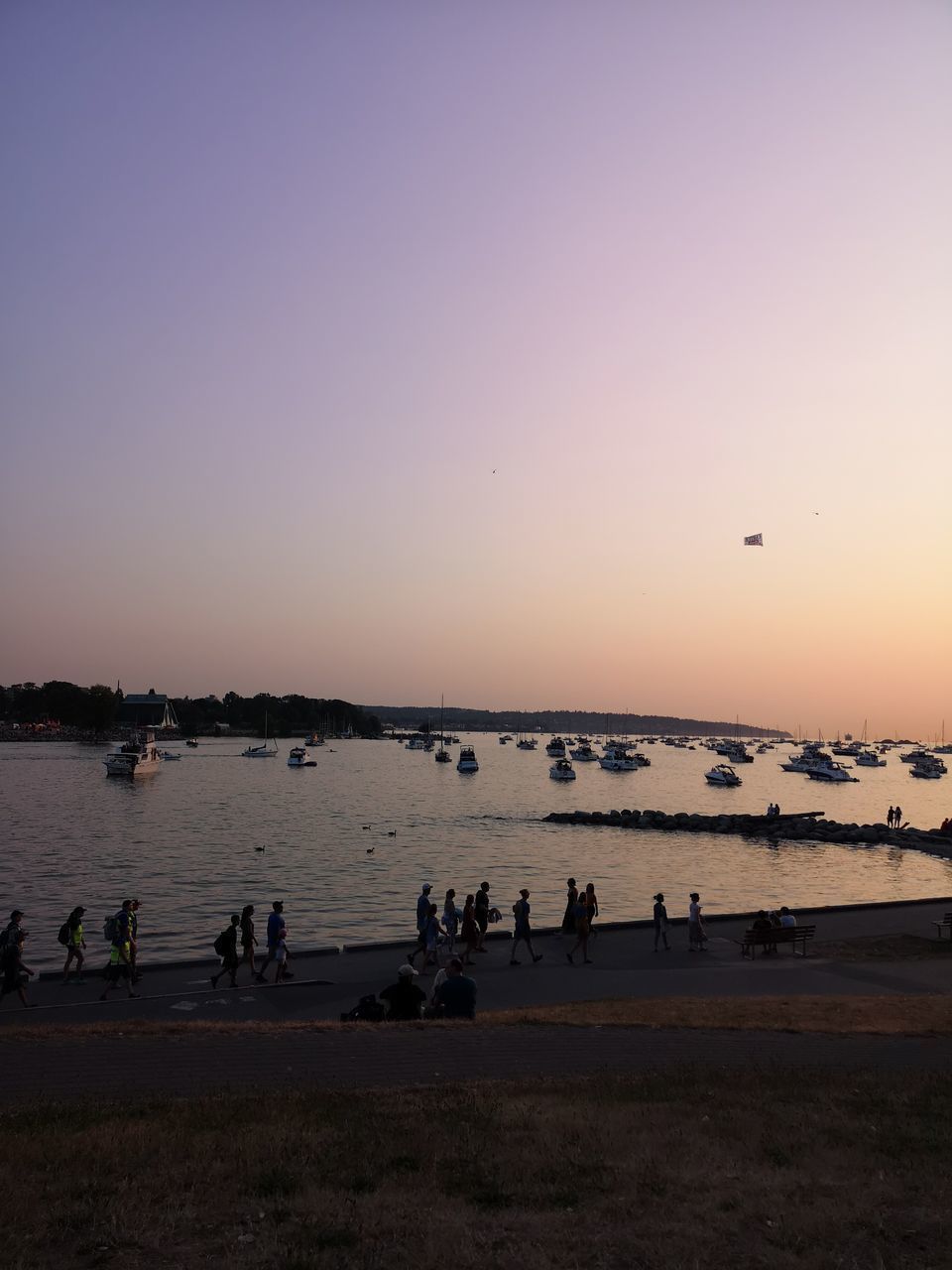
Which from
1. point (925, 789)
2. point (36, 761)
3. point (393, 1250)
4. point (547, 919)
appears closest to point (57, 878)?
point (547, 919)

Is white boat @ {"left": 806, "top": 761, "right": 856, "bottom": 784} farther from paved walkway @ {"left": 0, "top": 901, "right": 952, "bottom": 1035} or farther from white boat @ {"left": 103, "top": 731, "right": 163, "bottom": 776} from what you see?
paved walkway @ {"left": 0, "top": 901, "right": 952, "bottom": 1035}

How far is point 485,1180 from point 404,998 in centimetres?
680

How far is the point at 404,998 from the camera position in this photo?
48.1ft

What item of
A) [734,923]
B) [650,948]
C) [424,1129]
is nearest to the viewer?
[424,1129]

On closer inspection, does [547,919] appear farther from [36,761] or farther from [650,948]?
[36,761]

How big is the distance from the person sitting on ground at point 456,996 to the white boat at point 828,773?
132 metres

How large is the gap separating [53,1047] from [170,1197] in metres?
6.22

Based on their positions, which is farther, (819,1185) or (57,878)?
(57,878)

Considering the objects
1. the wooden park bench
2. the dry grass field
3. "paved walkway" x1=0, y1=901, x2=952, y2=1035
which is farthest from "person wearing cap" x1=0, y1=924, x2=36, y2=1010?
the wooden park bench

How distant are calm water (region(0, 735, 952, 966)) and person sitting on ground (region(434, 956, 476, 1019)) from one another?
1297 centimetres

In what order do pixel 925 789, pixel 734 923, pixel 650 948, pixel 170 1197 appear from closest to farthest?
pixel 170 1197, pixel 650 948, pixel 734 923, pixel 925 789

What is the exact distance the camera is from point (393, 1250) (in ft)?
22.1

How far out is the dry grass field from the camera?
679 cm

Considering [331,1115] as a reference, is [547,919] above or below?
below
